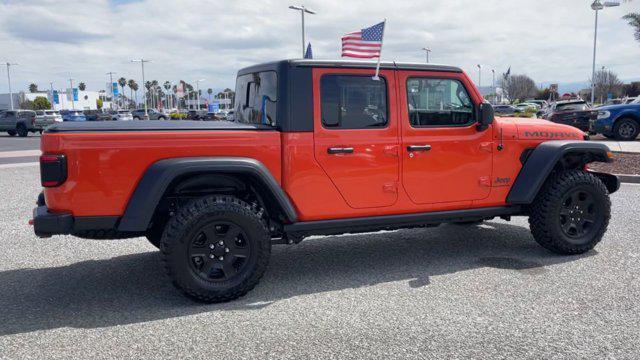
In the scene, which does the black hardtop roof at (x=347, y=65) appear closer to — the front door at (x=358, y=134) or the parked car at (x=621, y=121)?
the front door at (x=358, y=134)

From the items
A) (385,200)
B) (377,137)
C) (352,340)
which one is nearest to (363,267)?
(385,200)

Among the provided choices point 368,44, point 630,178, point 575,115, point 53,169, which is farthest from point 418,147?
point 575,115

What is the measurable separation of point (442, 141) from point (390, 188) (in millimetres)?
677

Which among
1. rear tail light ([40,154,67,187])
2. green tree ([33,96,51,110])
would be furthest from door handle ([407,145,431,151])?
green tree ([33,96,51,110])

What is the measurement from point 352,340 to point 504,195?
2.48 meters

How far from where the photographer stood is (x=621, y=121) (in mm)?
17156

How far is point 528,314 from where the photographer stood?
12.6ft

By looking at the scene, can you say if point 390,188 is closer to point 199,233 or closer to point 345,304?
point 345,304

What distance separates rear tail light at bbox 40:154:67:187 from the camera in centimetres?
369

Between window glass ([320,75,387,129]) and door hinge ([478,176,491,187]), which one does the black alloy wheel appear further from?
door hinge ([478,176,491,187])

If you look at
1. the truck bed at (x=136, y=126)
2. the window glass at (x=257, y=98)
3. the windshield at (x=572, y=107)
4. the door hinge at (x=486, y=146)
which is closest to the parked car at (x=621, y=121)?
the windshield at (x=572, y=107)

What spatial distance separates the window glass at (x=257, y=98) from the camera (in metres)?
4.53

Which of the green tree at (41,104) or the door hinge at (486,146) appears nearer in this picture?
the door hinge at (486,146)

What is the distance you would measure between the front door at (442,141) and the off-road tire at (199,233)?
1412mm
